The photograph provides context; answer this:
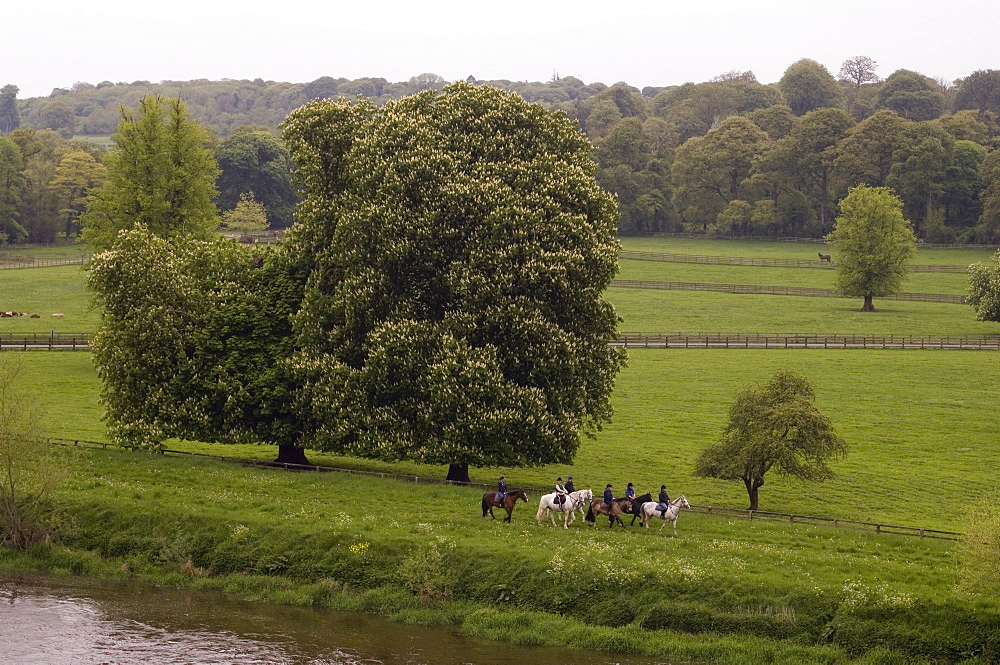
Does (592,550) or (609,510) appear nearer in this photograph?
(592,550)

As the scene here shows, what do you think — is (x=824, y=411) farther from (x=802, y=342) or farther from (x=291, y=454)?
(x=291, y=454)

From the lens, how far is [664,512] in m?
40.2

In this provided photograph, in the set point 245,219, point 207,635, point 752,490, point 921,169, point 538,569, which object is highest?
point 921,169

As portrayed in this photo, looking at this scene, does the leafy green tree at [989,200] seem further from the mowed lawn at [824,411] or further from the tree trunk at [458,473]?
the tree trunk at [458,473]

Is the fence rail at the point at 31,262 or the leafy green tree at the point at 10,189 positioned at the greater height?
the leafy green tree at the point at 10,189

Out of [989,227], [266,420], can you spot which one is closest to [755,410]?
[266,420]

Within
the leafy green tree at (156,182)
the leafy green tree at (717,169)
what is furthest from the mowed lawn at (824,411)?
the leafy green tree at (717,169)

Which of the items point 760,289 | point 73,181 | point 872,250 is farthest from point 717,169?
point 73,181

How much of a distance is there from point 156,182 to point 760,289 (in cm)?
7265

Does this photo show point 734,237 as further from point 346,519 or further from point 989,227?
point 346,519

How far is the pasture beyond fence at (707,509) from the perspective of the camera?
4050 centimetres

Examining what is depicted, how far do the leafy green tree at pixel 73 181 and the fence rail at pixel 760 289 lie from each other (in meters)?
75.7

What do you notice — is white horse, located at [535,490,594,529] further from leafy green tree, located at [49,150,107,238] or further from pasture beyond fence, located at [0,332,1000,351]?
leafy green tree, located at [49,150,107,238]

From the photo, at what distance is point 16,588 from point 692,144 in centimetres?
15533
